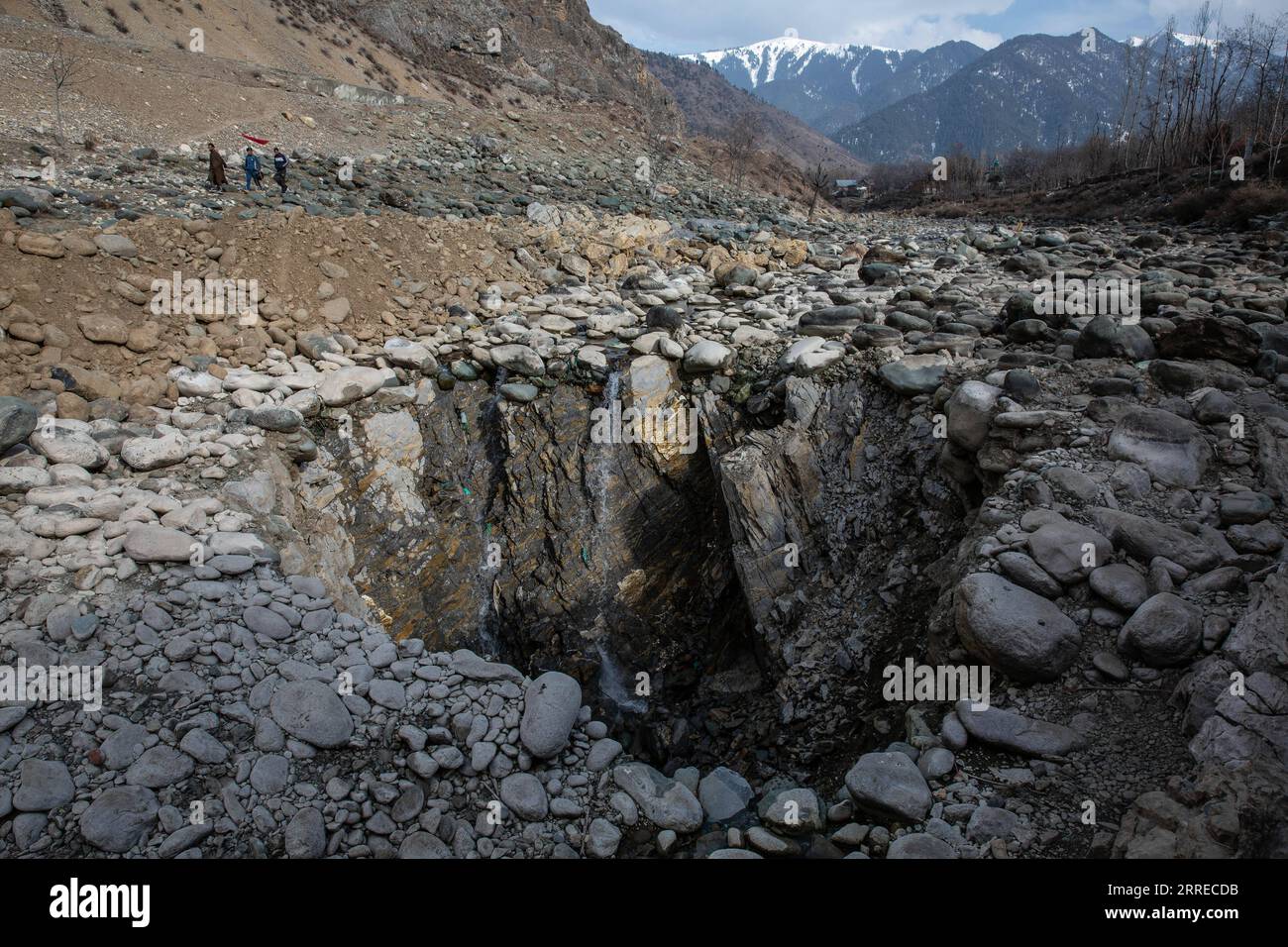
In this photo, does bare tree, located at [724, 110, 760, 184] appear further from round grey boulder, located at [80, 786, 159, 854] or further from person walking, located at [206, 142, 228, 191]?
round grey boulder, located at [80, 786, 159, 854]

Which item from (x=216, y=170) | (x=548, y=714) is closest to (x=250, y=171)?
(x=216, y=170)

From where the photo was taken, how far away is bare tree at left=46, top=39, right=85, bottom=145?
51.4ft

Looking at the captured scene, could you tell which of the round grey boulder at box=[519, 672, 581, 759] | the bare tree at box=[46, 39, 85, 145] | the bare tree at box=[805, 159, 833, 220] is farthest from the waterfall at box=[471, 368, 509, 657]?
the bare tree at box=[805, 159, 833, 220]

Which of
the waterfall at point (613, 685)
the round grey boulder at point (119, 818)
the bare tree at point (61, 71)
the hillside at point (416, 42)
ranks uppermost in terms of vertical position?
the hillside at point (416, 42)

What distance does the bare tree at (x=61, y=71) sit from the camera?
15.7m

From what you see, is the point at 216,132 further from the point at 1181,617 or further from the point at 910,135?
the point at 910,135

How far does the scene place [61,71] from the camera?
653 inches

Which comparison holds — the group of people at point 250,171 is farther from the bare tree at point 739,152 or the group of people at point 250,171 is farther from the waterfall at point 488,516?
the bare tree at point 739,152

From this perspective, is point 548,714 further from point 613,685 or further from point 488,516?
point 488,516

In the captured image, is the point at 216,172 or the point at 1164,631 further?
the point at 216,172

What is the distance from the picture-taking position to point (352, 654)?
5125 millimetres

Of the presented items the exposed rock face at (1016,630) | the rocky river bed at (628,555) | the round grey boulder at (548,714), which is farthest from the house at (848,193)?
the round grey boulder at (548,714)

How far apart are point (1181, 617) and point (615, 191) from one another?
64.7ft

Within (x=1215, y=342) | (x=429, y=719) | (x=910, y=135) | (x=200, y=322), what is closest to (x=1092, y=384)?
(x=1215, y=342)
